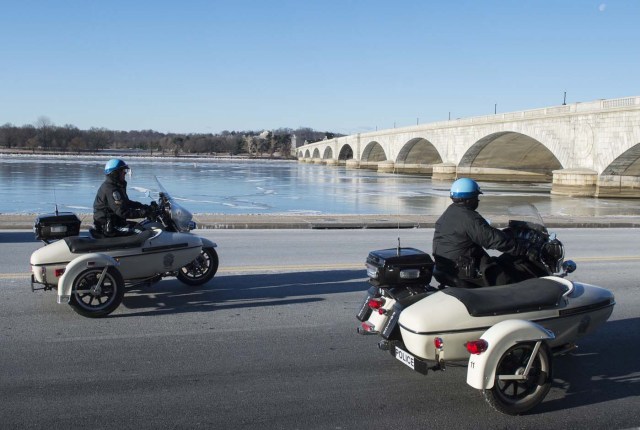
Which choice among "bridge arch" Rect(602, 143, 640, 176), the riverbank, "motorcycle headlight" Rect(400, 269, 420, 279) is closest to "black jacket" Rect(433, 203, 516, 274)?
"motorcycle headlight" Rect(400, 269, 420, 279)

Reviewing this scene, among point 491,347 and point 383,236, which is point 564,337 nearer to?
point 491,347

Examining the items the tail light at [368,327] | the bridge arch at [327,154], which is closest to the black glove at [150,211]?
the tail light at [368,327]

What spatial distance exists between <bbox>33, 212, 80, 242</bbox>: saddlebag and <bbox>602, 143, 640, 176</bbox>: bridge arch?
39604mm

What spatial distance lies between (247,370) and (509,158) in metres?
65.6

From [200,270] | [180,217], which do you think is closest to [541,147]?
[200,270]

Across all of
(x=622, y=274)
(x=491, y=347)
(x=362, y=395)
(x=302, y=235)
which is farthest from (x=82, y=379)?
(x=302, y=235)

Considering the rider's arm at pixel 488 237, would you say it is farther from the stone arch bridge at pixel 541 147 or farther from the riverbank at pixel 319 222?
the stone arch bridge at pixel 541 147

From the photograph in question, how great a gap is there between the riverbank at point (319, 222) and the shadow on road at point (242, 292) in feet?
20.6

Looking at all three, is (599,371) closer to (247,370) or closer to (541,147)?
(247,370)

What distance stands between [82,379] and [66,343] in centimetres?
97

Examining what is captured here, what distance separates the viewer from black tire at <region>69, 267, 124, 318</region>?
6.32 metres

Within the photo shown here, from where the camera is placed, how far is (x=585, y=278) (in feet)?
30.1

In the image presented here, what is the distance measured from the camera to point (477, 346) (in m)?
4.09

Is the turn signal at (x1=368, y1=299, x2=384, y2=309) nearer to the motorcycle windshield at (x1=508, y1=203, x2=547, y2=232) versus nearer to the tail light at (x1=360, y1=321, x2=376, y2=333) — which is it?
the tail light at (x1=360, y1=321, x2=376, y2=333)
